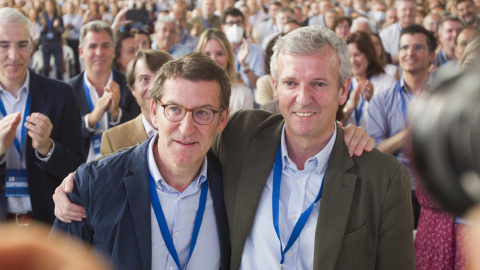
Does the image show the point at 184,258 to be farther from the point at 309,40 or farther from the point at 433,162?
the point at 433,162

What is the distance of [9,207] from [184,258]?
1.47 metres

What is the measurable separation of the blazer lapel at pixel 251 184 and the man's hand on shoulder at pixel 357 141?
0.30 m

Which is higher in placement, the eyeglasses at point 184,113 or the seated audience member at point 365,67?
the eyeglasses at point 184,113

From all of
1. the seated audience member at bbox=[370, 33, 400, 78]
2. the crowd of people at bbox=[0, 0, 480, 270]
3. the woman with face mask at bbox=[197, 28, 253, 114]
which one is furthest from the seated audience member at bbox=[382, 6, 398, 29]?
the crowd of people at bbox=[0, 0, 480, 270]

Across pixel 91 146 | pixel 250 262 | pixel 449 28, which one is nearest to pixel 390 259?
pixel 250 262

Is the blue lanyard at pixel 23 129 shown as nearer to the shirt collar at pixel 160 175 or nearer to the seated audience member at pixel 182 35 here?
the shirt collar at pixel 160 175

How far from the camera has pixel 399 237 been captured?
203cm

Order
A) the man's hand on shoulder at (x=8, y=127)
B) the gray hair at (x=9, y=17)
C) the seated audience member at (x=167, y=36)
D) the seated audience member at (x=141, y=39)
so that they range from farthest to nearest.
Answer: the seated audience member at (x=141, y=39)
the seated audience member at (x=167, y=36)
the gray hair at (x=9, y=17)
the man's hand on shoulder at (x=8, y=127)

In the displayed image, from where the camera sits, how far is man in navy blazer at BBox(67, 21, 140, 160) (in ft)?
12.8

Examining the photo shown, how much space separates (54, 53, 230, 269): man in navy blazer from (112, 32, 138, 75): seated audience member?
3.66 meters

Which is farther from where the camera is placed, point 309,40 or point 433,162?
point 309,40

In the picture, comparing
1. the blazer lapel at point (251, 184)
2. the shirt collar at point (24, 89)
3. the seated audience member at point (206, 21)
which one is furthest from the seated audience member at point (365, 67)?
the seated audience member at point (206, 21)

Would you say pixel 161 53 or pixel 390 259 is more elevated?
pixel 161 53

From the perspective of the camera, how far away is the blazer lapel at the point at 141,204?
1977 millimetres
